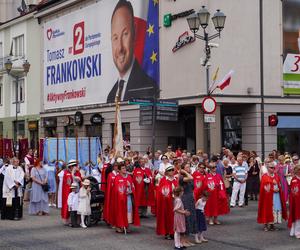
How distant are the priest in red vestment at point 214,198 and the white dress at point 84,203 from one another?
3.11 meters

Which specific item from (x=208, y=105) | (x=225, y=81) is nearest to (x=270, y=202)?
(x=208, y=105)

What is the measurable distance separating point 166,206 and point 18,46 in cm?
3660

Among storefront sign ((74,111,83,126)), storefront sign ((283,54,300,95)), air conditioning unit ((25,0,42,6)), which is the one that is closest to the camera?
storefront sign ((283,54,300,95))

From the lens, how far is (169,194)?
1434 cm

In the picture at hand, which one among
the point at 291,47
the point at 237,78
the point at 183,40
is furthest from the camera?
the point at 291,47

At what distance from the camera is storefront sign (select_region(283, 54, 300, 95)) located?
3014 cm

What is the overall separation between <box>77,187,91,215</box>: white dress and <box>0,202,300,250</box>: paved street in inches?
18.5

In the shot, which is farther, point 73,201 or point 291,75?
point 291,75

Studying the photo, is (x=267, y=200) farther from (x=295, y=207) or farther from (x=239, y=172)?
(x=239, y=172)

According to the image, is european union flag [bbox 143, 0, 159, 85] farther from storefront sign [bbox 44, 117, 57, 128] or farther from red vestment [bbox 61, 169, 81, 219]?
red vestment [bbox 61, 169, 81, 219]

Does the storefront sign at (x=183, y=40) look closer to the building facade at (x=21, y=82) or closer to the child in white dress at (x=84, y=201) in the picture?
the child in white dress at (x=84, y=201)

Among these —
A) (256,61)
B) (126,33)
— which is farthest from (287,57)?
(126,33)

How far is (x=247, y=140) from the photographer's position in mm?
29625

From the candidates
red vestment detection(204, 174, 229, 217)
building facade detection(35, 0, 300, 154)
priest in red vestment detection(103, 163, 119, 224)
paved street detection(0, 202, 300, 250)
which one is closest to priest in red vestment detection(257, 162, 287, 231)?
paved street detection(0, 202, 300, 250)
